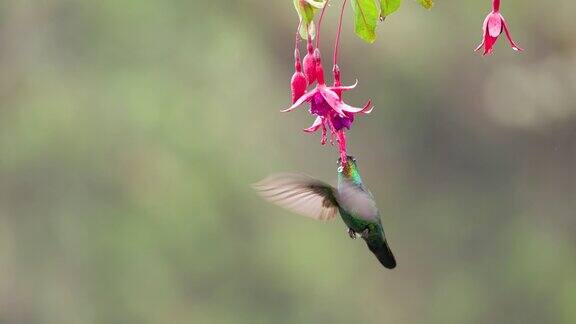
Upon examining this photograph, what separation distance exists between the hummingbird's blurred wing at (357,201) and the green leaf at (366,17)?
220 millimetres

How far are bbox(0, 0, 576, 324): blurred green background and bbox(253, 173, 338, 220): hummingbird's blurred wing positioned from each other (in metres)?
2.01

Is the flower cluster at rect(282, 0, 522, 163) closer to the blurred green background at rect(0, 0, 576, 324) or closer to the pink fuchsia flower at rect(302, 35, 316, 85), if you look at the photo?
the pink fuchsia flower at rect(302, 35, 316, 85)

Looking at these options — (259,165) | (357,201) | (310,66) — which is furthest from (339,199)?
(259,165)

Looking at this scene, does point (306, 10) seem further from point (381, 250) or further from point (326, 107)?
point (381, 250)

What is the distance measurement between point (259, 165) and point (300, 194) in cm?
223

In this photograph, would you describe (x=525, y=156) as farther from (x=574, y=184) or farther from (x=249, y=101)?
(x=249, y=101)

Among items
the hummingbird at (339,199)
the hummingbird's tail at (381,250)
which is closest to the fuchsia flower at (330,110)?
the hummingbird at (339,199)

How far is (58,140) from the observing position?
316cm

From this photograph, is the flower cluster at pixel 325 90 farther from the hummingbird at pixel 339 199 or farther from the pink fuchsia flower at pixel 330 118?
the hummingbird at pixel 339 199

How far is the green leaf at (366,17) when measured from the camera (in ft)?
2.75

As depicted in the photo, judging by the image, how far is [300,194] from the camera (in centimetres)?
103

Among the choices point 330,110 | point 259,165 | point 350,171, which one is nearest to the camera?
point 330,110

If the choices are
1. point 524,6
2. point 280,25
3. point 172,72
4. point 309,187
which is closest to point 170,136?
point 172,72

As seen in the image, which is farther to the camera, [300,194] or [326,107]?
[300,194]
